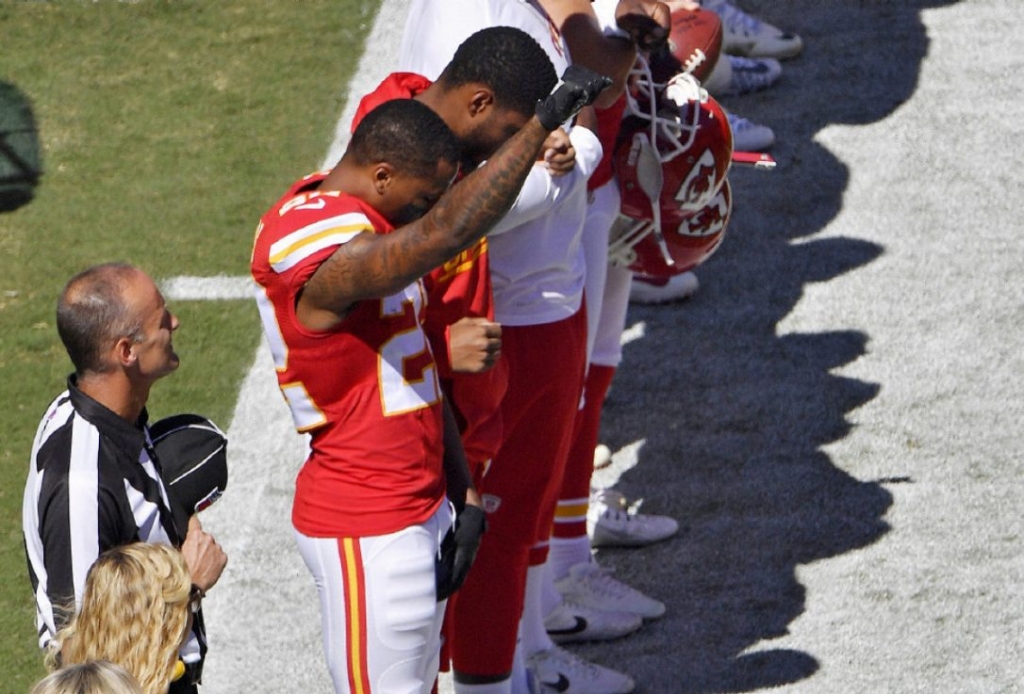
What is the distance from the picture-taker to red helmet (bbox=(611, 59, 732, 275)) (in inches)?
166

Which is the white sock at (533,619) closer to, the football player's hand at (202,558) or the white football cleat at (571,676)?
the white football cleat at (571,676)

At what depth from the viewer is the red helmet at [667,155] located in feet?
13.8

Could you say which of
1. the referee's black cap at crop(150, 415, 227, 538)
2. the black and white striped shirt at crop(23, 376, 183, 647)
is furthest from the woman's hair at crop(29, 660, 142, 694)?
the referee's black cap at crop(150, 415, 227, 538)

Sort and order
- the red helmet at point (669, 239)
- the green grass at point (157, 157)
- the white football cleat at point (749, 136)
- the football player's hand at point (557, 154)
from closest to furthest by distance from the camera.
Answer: the football player's hand at point (557, 154) → the red helmet at point (669, 239) → the green grass at point (157, 157) → the white football cleat at point (749, 136)

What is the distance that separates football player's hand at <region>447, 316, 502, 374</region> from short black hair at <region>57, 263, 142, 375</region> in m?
0.67

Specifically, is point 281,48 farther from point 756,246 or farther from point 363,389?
point 363,389

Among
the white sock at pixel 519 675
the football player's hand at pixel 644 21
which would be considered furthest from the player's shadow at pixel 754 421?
the football player's hand at pixel 644 21

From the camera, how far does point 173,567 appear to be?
8.70 feet

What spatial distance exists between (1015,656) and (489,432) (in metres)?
1.75

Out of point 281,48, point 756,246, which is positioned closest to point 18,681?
point 756,246

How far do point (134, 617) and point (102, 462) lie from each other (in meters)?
0.34

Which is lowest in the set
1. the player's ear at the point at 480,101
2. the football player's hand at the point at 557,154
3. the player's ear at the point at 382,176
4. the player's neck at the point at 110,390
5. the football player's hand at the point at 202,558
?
the football player's hand at the point at 202,558

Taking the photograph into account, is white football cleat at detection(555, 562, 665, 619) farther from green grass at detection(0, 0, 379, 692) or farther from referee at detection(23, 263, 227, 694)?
referee at detection(23, 263, 227, 694)

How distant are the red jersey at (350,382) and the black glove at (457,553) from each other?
102mm
